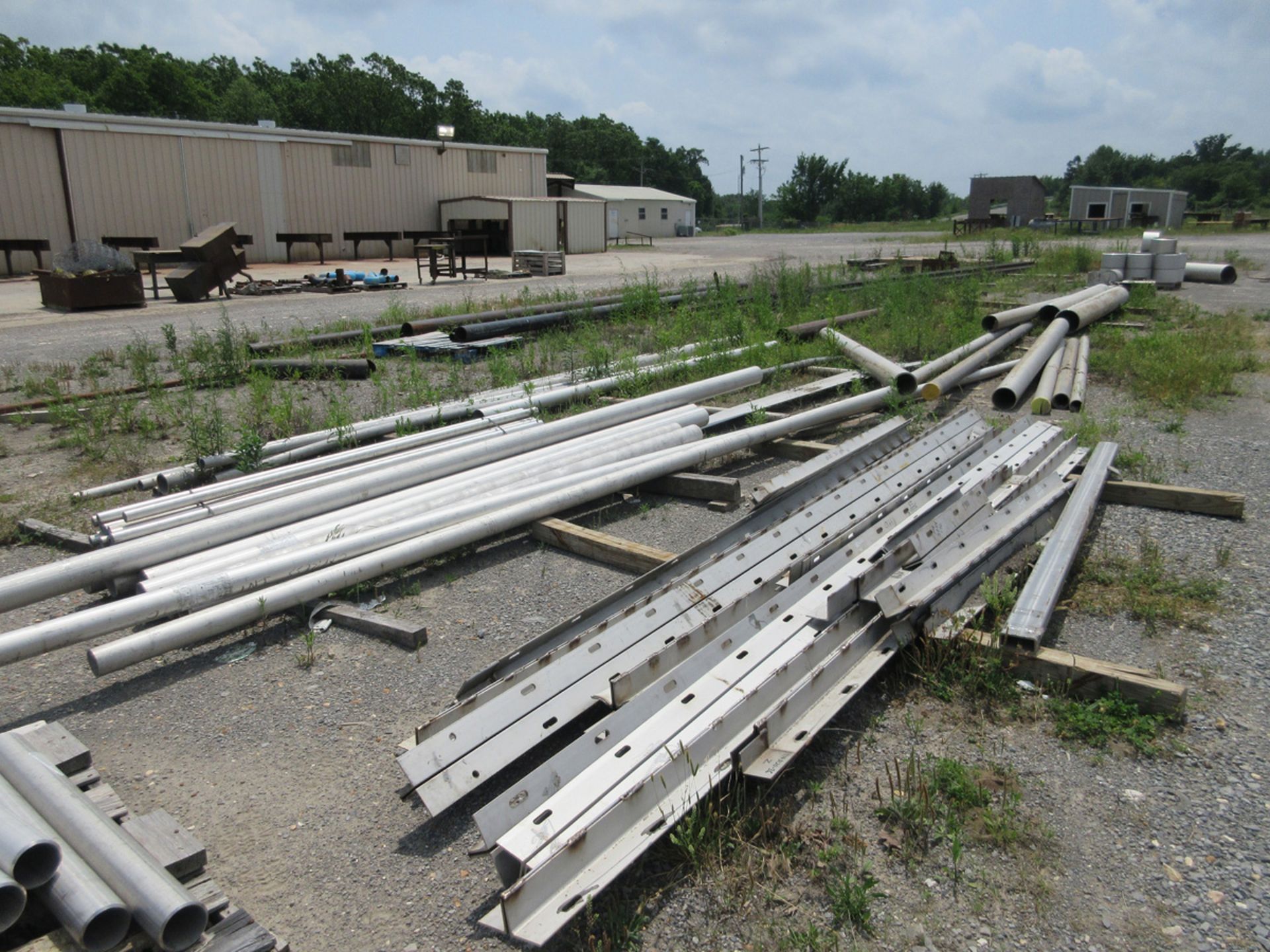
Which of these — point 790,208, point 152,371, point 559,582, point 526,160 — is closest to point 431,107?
point 790,208

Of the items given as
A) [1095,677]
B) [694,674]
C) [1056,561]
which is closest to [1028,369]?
[1056,561]

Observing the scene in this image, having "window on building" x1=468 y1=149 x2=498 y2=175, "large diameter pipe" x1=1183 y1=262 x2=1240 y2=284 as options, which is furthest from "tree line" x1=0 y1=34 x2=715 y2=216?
"large diameter pipe" x1=1183 y1=262 x2=1240 y2=284

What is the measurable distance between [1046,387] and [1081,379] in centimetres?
49

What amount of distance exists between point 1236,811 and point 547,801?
2115mm

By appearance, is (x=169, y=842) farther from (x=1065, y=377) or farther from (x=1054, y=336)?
(x=1054, y=336)

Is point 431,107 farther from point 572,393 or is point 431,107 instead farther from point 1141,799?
point 1141,799

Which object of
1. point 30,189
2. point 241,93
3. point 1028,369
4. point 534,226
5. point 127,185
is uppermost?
point 241,93

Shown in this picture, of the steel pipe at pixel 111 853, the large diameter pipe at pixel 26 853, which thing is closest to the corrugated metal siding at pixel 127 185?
the steel pipe at pixel 111 853

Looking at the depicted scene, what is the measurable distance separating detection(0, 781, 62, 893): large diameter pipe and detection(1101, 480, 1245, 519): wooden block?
5378 millimetres

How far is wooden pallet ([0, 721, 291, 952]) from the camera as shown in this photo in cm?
209

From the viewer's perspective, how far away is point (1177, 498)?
5.12 m

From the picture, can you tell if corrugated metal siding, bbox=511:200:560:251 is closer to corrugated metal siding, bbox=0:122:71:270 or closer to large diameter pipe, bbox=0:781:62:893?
corrugated metal siding, bbox=0:122:71:270

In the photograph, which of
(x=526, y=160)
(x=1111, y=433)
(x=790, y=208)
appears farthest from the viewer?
(x=790, y=208)

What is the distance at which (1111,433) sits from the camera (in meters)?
6.69
